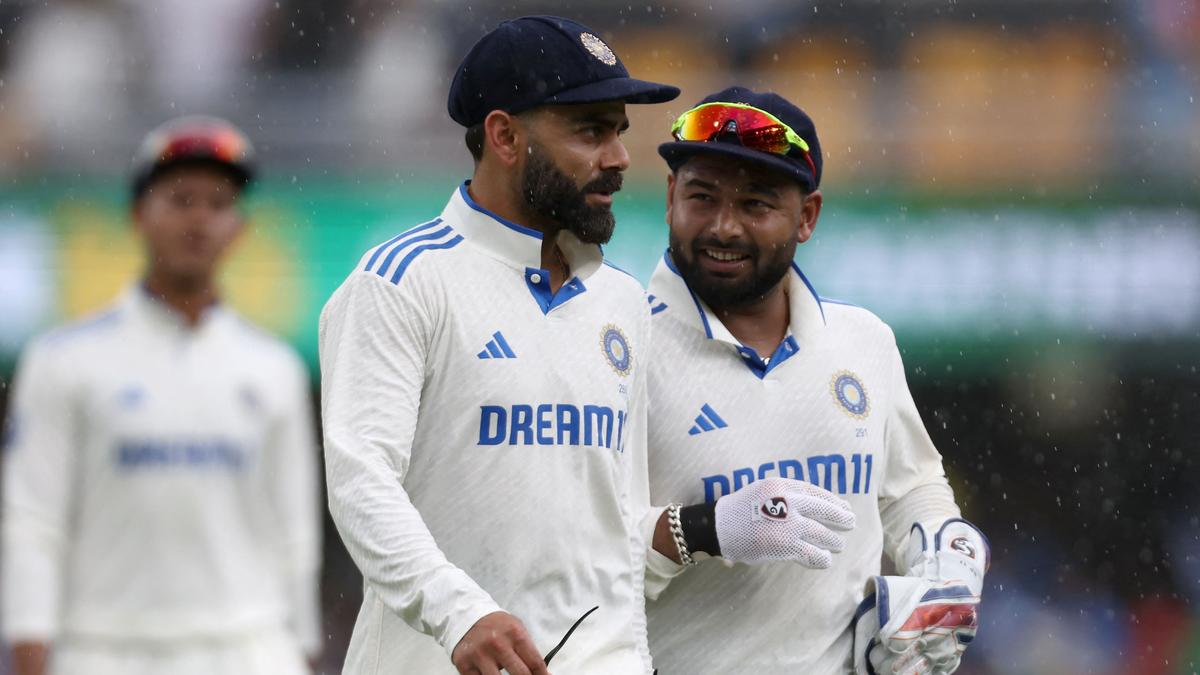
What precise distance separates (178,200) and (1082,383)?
446 inches

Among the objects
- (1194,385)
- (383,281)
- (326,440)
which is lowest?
(1194,385)

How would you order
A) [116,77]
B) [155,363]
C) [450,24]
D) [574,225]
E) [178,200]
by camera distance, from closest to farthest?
1. [178,200]
2. [155,363]
3. [574,225]
4. [116,77]
5. [450,24]

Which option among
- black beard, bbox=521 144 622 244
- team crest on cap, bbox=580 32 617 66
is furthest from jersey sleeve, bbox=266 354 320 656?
team crest on cap, bbox=580 32 617 66

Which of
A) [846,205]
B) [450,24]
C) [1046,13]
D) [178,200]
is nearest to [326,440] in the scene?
[178,200]

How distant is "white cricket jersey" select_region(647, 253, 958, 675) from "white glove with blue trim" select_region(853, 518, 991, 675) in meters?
0.06

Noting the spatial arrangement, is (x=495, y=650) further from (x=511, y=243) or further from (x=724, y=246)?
(x=724, y=246)

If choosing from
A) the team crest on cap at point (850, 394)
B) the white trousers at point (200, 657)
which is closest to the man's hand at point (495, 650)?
the white trousers at point (200, 657)

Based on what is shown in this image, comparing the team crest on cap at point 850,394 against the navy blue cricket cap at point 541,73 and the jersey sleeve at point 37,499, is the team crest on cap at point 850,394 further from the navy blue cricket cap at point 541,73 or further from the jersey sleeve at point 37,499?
the jersey sleeve at point 37,499

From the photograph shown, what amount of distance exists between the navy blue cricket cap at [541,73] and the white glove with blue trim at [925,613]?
129 centimetres

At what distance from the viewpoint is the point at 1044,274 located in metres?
13.1

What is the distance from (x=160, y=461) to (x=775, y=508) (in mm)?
1381

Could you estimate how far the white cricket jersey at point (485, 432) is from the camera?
3.88 meters

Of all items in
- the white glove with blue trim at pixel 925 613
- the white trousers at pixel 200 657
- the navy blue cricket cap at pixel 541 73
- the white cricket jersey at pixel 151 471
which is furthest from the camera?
the white glove with blue trim at pixel 925 613

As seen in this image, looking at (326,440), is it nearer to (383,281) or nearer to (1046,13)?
(383,281)
